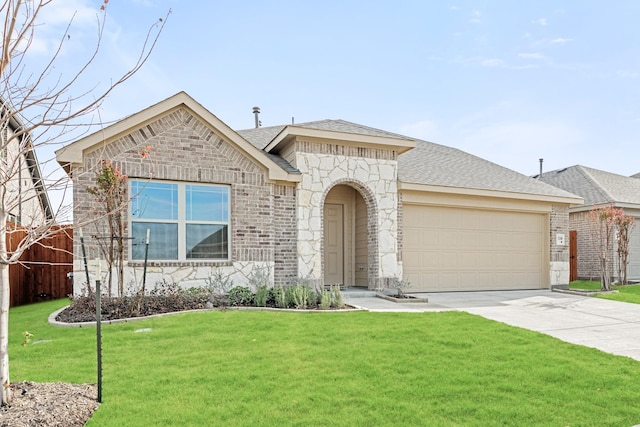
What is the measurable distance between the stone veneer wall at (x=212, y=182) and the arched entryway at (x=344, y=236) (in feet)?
6.76

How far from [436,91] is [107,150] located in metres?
8.56

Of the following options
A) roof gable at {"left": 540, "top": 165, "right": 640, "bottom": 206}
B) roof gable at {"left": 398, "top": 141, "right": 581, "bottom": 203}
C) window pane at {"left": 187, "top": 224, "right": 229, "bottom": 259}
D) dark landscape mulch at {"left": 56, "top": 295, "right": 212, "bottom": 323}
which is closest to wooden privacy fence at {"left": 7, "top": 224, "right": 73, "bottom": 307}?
window pane at {"left": 187, "top": 224, "right": 229, "bottom": 259}

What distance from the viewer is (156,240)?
10.1 meters

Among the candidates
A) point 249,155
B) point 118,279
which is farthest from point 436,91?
point 118,279

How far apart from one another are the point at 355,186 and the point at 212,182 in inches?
150

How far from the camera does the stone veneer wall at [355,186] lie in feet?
37.2

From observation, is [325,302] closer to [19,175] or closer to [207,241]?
[207,241]

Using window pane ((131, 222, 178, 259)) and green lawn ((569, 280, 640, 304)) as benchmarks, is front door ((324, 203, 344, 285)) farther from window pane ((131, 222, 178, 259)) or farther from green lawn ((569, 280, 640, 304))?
green lawn ((569, 280, 640, 304))

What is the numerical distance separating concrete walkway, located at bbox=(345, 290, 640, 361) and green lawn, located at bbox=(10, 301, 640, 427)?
0.80m

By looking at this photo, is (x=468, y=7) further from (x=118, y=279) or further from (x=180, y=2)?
(x=118, y=279)

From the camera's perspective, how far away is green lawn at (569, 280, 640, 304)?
11781mm

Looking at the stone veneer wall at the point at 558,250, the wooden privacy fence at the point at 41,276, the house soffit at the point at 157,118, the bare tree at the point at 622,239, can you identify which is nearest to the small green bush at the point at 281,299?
the house soffit at the point at 157,118

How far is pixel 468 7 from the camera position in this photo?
31.8ft

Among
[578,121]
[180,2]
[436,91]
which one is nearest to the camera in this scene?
[180,2]
